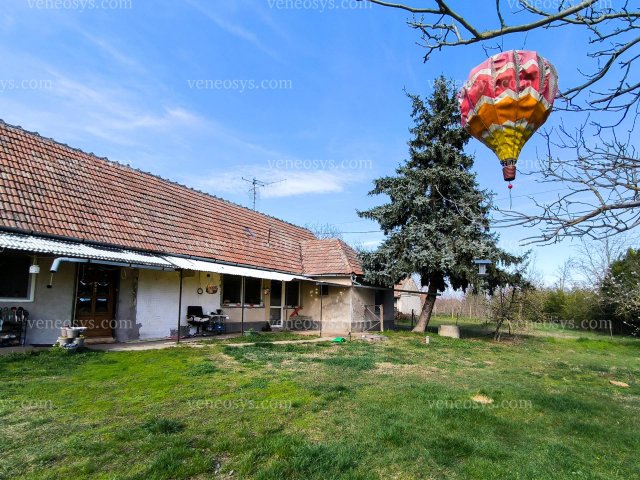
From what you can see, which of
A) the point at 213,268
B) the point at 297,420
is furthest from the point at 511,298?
the point at 297,420

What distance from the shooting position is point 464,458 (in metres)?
4.12

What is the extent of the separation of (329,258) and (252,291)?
4461mm

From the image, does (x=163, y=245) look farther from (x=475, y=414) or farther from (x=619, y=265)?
(x=619, y=265)

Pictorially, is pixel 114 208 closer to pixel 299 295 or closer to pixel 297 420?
pixel 299 295

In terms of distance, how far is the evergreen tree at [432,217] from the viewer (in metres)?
16.7

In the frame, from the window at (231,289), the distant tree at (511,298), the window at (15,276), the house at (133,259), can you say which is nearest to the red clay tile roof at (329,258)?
the house at (133,259)

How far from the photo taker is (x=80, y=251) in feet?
30.7

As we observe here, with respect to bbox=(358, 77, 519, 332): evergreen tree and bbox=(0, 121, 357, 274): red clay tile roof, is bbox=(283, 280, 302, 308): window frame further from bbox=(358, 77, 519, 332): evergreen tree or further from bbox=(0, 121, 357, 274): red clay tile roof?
bbox=(358, 77, 519, 332): evergreen tree

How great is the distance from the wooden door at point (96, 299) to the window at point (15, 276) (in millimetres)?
1221

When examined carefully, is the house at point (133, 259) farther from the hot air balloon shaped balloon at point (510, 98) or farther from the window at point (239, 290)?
the hot air balloon shaped balloon at point (510, 98)

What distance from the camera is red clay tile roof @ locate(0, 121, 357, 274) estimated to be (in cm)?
1019

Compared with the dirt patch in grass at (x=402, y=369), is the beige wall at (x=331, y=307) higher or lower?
higher

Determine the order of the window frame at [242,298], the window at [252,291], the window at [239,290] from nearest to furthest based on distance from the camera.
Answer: the window frame at [242,298] < the window at [239,290] < the window at [252,291]

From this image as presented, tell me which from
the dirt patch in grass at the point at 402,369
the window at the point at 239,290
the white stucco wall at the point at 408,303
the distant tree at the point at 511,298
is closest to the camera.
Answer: the dirt patch in grass at the point at 402,369
